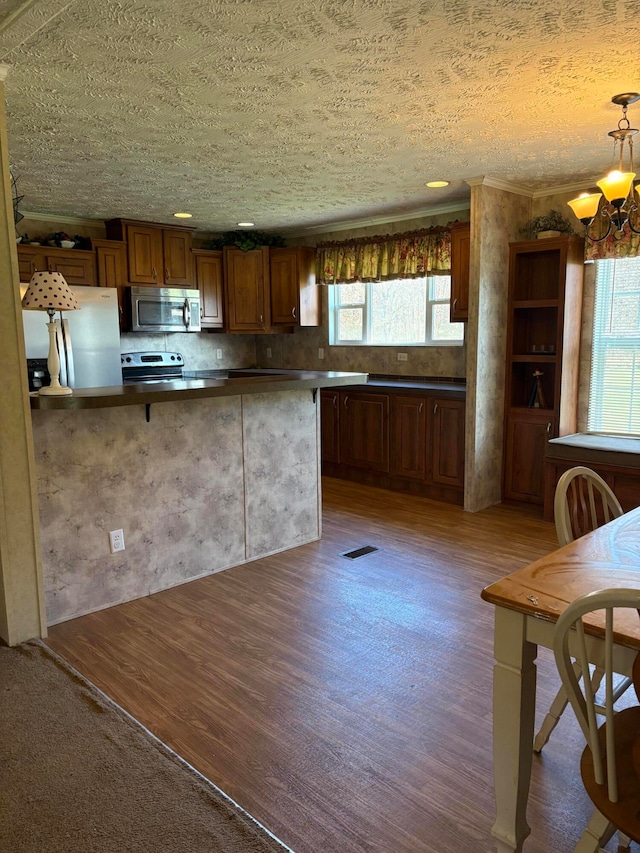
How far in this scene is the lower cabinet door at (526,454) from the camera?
4723mm

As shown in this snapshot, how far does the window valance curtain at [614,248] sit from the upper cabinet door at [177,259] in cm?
362

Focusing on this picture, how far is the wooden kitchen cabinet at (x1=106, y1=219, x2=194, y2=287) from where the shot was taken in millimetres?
5621

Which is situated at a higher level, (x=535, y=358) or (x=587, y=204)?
(x=587, y=204)

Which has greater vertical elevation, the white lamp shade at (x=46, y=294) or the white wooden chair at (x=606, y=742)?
the white lamp shade at (x=46, y=294)

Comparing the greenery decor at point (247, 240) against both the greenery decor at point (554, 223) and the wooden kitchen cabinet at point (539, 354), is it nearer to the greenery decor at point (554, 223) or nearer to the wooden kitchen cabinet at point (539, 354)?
the wooden kitchen cabinet at point (539, 354)

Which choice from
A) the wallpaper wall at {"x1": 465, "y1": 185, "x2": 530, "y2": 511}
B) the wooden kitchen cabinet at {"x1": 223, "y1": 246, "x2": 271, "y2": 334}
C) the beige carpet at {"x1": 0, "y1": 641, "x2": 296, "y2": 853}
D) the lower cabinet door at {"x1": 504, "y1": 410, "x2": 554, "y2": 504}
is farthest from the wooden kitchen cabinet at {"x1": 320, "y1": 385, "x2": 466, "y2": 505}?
the beige carpet at {"x1": 0, "y1": 641, "x2": 296, "y2": 853}

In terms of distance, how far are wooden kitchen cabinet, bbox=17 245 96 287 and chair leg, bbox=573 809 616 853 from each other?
5.13 meters

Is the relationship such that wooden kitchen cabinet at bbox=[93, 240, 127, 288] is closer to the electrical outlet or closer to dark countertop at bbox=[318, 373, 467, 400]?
dark countertop at bbox=[318, 373, 467, 400]

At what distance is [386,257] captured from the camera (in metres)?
5.75

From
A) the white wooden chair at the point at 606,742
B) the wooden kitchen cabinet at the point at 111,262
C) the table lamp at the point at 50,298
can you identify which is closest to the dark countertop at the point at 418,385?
the wooden kitchen cabinet at the point at 111,262

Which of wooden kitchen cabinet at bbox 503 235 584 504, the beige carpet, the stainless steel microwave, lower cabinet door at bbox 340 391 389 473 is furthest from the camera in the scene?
the stainless steel microwave

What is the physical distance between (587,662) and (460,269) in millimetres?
4088

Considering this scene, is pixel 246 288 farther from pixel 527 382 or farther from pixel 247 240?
pixel 527 382

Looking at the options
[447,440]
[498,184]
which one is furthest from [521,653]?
[498,184]
